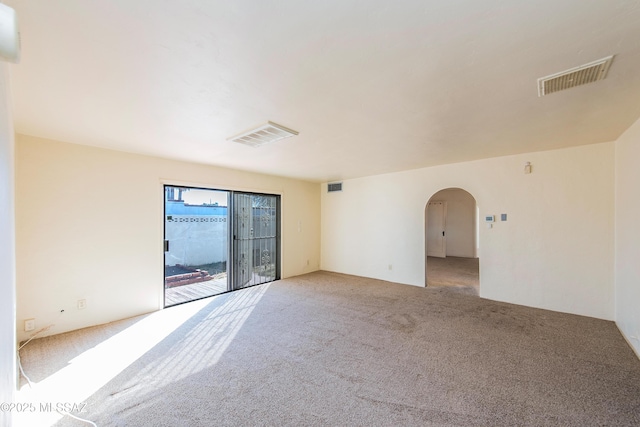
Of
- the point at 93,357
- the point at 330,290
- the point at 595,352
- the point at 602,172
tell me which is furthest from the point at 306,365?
the point at 602,172

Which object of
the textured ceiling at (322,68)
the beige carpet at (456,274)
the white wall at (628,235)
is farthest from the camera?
the beige carpet at (456,274)

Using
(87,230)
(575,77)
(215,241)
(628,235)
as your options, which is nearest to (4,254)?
(87,230)

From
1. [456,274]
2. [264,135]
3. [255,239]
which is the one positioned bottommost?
[456,274]

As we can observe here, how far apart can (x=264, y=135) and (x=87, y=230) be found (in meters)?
2.65

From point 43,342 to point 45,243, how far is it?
3.66ft

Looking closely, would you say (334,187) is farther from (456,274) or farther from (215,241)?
(456,274)

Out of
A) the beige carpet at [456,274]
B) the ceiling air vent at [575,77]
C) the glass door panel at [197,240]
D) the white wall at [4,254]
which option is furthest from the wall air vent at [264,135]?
the beige carpet at [456,274]

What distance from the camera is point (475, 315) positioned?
11.4 ft

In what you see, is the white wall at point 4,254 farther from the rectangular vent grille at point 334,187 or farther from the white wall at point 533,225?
the rectangular vent grille at point 334,187

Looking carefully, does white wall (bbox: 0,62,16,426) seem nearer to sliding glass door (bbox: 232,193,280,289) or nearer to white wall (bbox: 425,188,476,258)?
sliding glass door (bbox: 232,193,280,289)

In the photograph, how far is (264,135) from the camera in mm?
2852

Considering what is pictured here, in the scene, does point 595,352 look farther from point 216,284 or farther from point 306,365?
point 216,284

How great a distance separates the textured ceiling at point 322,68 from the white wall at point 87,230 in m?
0.39

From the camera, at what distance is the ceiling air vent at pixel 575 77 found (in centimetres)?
162
